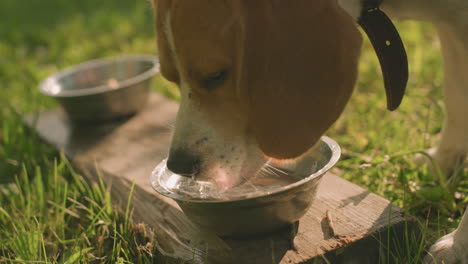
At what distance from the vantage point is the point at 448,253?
5.95 ft

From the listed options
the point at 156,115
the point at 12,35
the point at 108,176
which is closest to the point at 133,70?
the point at 156,115

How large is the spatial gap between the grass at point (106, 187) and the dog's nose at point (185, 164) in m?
0.35

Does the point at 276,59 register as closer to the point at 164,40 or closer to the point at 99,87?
the point at 164,40

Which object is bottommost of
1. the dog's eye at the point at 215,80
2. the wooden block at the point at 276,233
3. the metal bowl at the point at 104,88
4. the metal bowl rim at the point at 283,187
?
the metal bowl at the point at 104,88

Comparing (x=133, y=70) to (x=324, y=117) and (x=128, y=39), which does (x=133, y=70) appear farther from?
(x=324, y=117)

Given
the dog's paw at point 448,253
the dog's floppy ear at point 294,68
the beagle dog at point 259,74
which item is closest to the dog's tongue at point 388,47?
the beagle dog at point 259,74

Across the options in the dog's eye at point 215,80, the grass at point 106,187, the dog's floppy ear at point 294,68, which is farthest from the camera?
the grass at point 106,187

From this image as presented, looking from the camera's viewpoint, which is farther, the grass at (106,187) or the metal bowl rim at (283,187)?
the grass at (106,187)

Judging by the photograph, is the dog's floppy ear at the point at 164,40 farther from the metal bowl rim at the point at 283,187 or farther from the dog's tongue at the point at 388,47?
the dog's tongue at the point at 388,47

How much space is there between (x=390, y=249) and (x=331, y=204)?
28 centimetres

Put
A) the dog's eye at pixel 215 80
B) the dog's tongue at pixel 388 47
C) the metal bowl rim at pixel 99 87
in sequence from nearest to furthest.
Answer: the dog's eye at pixel 215 80 → the dog's tongue at pixel 388 47 → the metal bowl rim at pixel 99 87

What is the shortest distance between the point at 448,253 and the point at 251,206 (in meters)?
0.65

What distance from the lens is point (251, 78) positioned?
66.9 inches

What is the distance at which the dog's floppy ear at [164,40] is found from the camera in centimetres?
180
